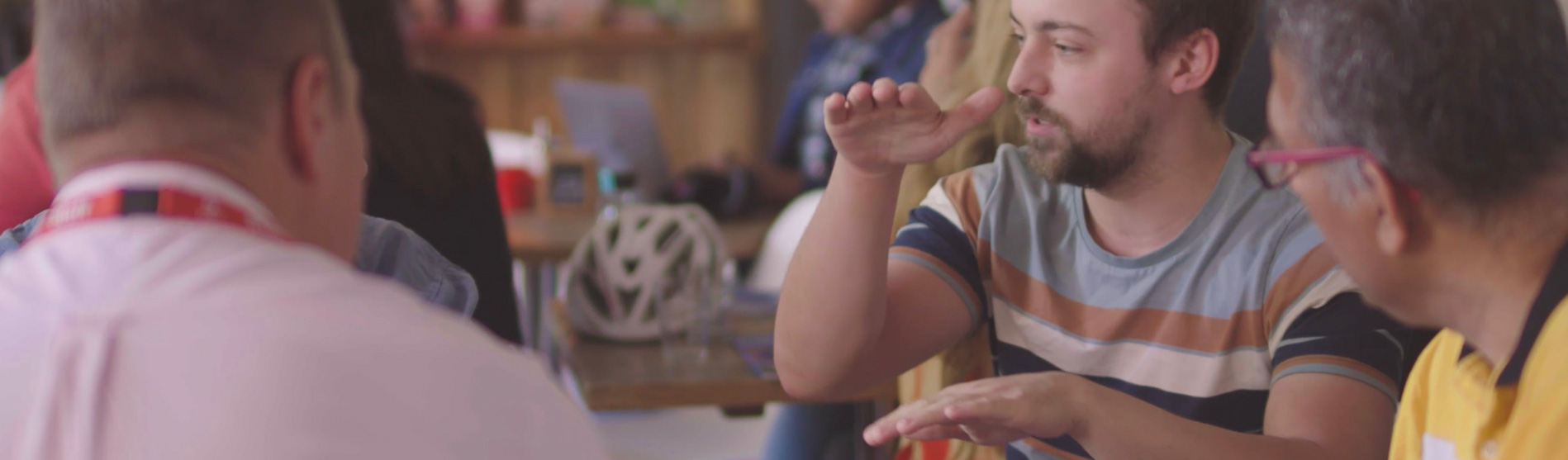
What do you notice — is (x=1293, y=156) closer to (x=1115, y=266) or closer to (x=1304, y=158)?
(x=1304, y=158)

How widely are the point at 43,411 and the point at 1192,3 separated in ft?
3.58

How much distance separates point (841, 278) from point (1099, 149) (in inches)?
11.4

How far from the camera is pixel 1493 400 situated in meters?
0.82

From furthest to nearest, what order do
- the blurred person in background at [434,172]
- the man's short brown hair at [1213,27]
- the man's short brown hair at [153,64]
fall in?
the blurred person in background at [434,172] < the man's short brown hair at [1213,27] < the man's short brown hair at [153,64]

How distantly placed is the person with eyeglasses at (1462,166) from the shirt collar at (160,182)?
0.66 meters

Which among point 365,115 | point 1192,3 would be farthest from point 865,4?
point 1192,3

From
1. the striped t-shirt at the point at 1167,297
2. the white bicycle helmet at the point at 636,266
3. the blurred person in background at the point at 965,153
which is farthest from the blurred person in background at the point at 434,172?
the striped t-shirt at the point at 1167,297

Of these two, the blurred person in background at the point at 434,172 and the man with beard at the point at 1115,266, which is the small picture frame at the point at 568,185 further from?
the man with beard at the point at 1115,266

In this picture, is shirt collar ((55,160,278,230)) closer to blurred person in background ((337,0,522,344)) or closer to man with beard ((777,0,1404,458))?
man with beard ((777,0,1404,458))

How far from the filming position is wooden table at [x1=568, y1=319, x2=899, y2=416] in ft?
5.22

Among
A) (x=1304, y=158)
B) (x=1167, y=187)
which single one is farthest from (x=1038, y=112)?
(x=1304, y=158)

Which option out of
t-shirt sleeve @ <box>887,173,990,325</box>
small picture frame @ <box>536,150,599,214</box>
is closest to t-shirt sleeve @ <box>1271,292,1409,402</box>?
t-shirt sleeve @ <box>887,173,990,325</box>

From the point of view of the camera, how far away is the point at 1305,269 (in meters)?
1.21

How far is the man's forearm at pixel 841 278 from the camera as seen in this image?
1262mm
